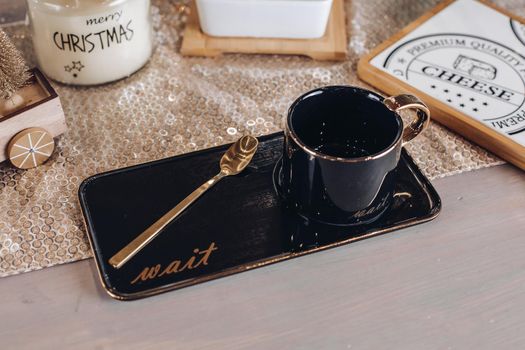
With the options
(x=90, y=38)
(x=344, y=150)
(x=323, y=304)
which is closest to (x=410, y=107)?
(x=344, y=150)

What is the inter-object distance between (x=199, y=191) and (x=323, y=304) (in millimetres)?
166

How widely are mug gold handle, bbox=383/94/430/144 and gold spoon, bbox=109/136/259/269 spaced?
154mm

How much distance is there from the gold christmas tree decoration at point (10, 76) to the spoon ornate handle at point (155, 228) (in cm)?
19

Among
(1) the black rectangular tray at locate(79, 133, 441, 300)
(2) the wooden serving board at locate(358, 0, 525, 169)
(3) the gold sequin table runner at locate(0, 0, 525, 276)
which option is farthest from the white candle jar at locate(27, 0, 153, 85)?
(2) the wooden serving board at locate(358, 0, 525, 169)

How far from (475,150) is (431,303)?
0.70ft

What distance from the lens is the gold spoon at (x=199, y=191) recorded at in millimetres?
546

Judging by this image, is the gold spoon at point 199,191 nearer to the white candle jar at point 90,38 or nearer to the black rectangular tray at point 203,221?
the black rectangular tray at point 203,221

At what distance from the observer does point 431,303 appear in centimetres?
54

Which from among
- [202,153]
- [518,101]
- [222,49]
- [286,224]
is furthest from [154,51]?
[518,101]

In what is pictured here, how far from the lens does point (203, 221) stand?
58 cm

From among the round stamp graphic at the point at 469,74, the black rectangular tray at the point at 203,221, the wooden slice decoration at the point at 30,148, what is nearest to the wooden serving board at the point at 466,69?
the round stamp graphic at the point at 469,74

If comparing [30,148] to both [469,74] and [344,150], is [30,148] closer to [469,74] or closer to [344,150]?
[344,150]

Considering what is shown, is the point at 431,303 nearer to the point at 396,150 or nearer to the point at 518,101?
the point at 396,150

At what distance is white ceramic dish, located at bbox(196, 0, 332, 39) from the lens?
726mm
